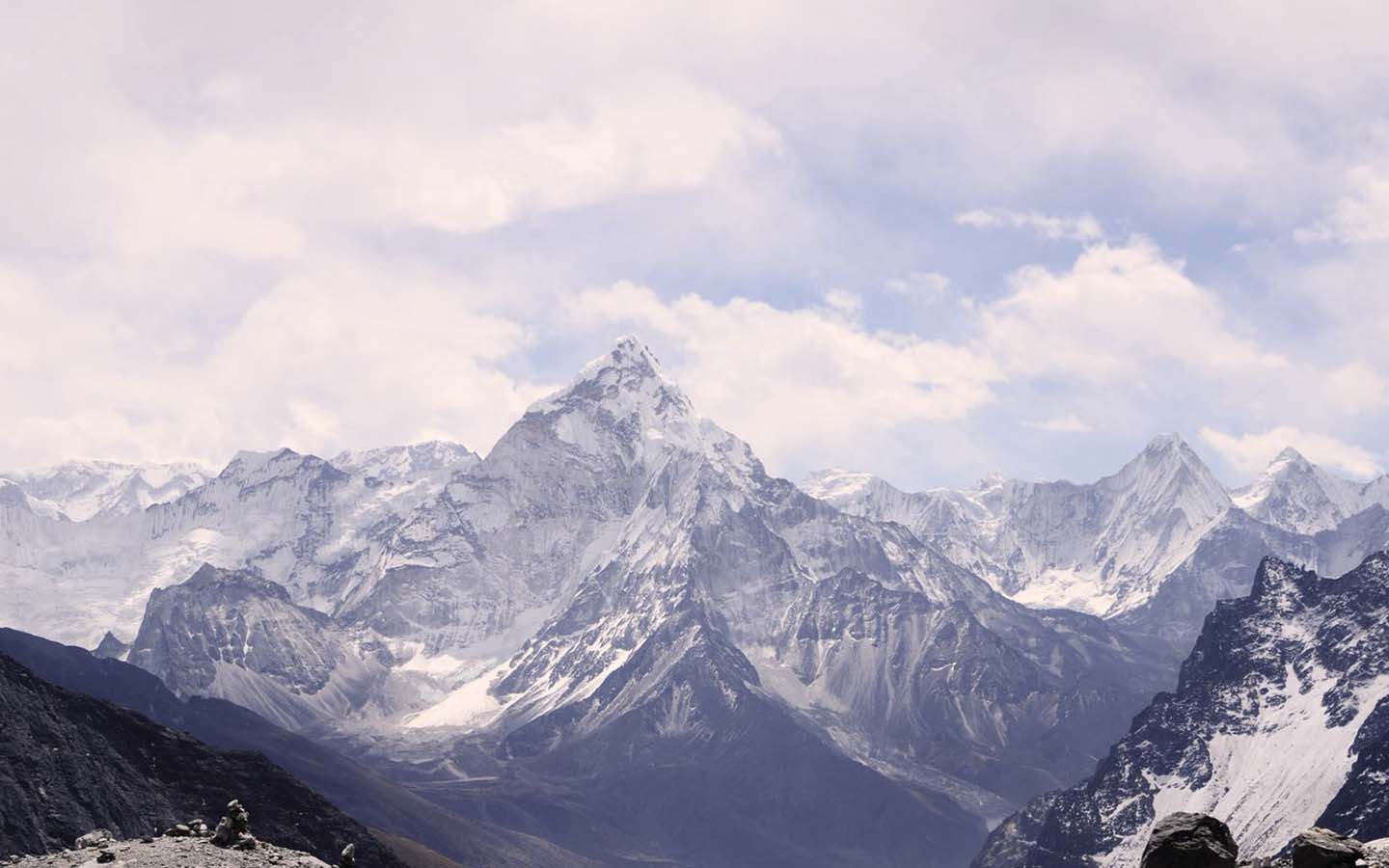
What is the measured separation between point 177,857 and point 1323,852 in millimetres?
52700

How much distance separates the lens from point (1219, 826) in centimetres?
6650

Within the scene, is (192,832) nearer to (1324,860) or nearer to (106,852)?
(106,852)

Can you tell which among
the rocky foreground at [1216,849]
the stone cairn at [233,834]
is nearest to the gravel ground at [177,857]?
the stone cairn at [233,834]

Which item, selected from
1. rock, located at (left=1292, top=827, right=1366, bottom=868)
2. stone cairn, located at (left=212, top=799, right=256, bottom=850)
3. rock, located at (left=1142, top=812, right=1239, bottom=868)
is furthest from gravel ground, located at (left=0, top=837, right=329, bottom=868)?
rock, located at (left=1292, top=827, right=1366, bottom=868)

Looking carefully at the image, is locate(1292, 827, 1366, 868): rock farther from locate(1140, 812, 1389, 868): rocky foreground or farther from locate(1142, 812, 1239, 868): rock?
locate(1142, 812, 1239, 868): rock

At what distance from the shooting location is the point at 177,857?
8106 cm

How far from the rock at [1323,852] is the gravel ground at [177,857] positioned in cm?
4743

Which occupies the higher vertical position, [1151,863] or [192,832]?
[1151,863]

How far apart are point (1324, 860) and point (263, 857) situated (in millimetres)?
50403

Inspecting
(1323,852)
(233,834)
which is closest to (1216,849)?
(1323,852)

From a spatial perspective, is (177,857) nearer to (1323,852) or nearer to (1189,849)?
(1189,849)

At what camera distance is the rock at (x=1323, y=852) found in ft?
211

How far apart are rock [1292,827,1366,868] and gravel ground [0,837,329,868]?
47.4 metres

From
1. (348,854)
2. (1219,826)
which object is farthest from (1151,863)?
(348,854)
